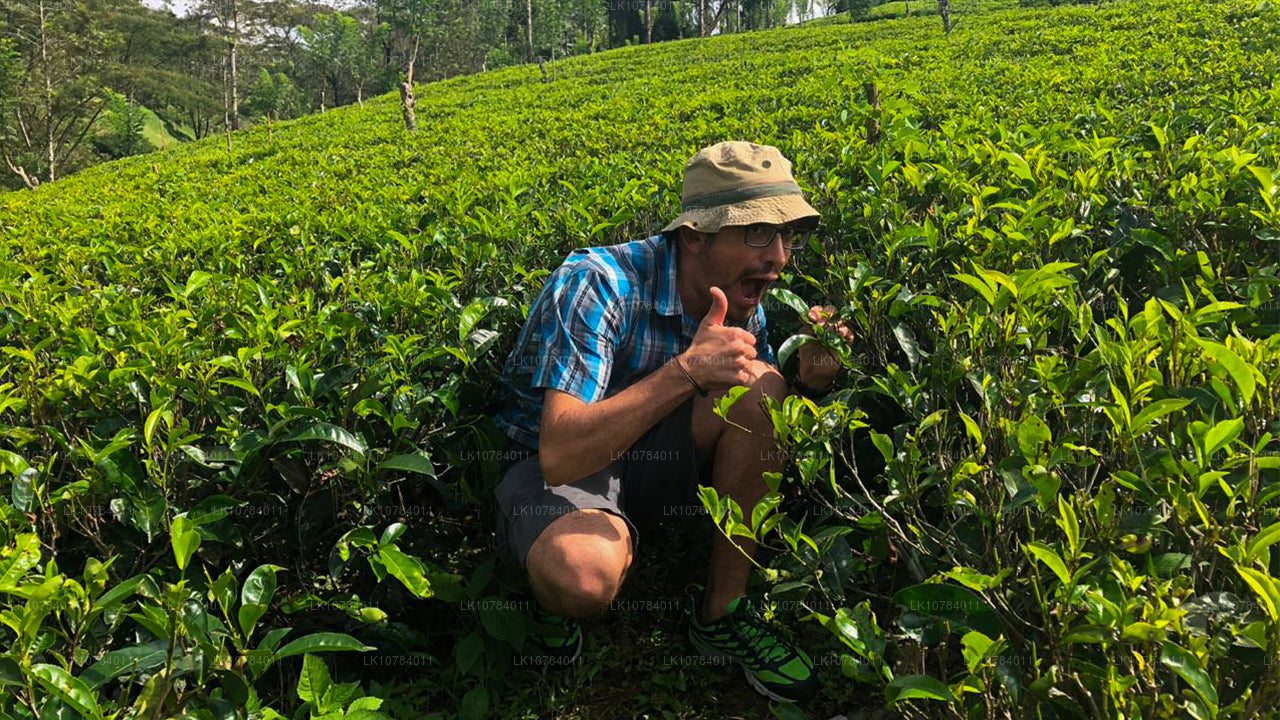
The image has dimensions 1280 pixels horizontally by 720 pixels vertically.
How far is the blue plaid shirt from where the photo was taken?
212 centimetres

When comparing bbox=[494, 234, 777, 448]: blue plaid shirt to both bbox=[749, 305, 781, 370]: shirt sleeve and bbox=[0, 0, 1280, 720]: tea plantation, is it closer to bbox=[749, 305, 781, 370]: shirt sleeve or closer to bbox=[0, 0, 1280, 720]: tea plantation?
bbox=[749, 305, 781, 370]: shirt sleeve

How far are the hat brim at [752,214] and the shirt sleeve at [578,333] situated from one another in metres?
0.31

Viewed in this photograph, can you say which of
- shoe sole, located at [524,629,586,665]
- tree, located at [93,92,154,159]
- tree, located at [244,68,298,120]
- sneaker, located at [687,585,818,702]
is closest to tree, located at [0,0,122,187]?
tree, located at [93,92,154,159]

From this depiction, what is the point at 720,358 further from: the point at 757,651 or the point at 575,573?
the point at 757,651

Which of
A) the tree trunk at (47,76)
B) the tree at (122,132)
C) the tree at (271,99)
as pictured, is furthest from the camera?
the tree at (271,99)

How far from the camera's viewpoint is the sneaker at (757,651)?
211cm

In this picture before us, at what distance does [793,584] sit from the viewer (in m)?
1.55

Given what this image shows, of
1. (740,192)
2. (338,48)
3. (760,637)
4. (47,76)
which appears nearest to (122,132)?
(47,76)

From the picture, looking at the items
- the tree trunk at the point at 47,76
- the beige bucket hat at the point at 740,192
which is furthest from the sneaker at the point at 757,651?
the tree trunk at the point at 47,76

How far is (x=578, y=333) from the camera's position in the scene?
7.09ft

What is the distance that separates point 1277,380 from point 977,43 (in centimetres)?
1478

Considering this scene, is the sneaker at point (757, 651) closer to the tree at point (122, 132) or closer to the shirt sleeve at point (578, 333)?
the shirt sleeve at point (578, 333)

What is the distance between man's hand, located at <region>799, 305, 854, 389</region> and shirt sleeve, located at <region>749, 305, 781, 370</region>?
0.74 ft

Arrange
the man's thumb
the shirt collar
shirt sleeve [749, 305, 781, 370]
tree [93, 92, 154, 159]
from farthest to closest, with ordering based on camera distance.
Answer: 1. tree [93, 92, 154, 159]
2. shirt sleeve [749, 305, 781, 370]
3. the shirt collar
4. the man's thumb
